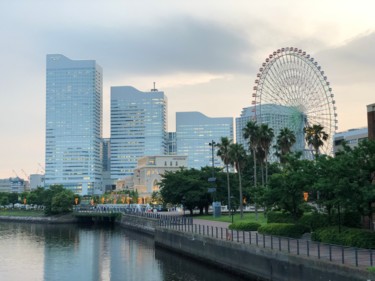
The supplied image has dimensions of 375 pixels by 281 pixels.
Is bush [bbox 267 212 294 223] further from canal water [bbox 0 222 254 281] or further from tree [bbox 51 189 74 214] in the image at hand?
tree [bbox 51 189 74 214]

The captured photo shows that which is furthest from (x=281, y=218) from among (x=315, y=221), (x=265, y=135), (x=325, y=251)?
(x=265, y=135)

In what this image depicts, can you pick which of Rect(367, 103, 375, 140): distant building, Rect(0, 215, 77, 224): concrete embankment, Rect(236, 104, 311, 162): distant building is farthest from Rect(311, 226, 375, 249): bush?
Rect(0, 215, 77, 224): concrete embankment

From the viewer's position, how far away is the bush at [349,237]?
114 feet

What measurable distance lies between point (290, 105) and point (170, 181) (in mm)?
32090

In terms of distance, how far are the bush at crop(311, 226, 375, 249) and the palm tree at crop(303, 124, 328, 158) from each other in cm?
5175

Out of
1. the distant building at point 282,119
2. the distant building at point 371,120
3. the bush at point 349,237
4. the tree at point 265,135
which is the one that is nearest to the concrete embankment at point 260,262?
the bush at point 349,237

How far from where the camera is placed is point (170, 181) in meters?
109

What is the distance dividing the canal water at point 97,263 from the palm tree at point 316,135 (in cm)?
3449

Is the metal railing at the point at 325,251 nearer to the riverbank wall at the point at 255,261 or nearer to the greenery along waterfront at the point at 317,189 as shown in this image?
the riverbank wall at the point at 255,261

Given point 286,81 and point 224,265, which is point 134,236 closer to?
point 286,81

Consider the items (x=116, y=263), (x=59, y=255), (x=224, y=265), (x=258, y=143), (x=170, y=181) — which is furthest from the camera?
(x=170, y=181)

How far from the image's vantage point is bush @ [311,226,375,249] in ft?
114

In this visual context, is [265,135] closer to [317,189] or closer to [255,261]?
[317,189]

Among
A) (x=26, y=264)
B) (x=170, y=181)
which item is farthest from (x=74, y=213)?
(x=26, y=264)
